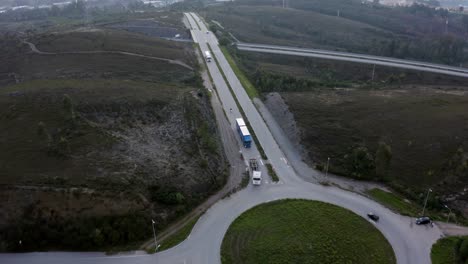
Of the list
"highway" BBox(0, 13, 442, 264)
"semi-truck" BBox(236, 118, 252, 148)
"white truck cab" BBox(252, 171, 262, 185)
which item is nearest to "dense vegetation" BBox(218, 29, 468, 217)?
"highway" BBox(0, 13, 442, 264)

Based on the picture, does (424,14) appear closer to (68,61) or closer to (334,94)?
(334,94)

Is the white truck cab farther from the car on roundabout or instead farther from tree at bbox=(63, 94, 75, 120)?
tree at bbox=(63, 94, 75, 120)

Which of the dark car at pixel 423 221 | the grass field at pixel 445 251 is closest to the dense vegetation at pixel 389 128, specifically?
the dark car at pixel 423 221

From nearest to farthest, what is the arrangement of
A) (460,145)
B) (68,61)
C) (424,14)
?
(460,145) < (68,61) < (424,14)

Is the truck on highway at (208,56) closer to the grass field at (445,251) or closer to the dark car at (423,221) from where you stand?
the dark car at (423,221)

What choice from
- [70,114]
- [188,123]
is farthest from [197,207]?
[70,114]

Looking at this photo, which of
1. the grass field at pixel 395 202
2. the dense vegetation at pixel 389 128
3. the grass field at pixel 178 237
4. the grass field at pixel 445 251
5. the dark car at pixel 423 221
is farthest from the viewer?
the dense vegetation at pixel 389 128
